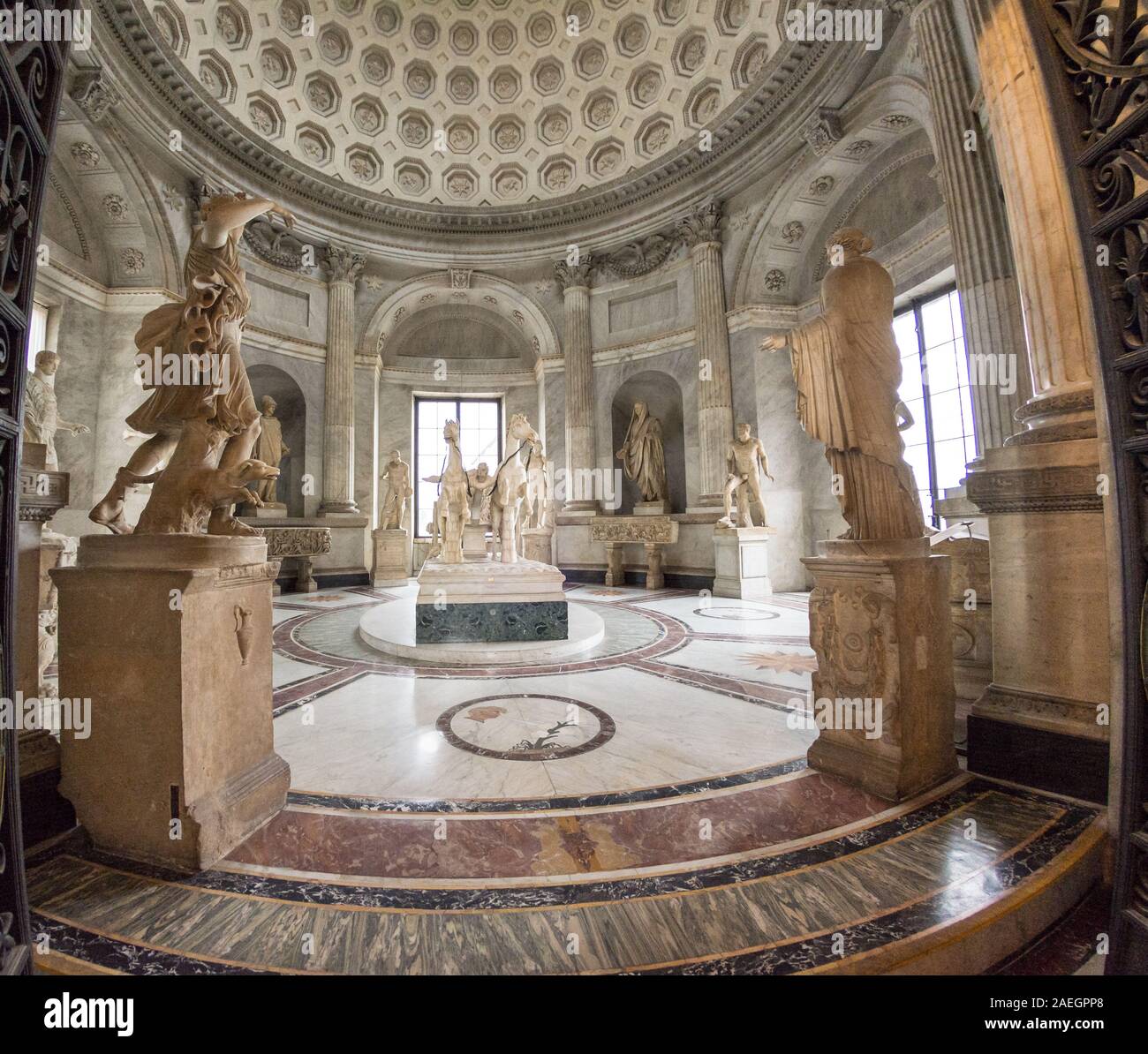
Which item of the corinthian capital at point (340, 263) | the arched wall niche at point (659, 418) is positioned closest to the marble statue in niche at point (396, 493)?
the corinthian capital at point (340, 263)

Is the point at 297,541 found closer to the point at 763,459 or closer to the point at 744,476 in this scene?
the point at 744,476

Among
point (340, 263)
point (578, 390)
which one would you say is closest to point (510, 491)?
point (578, 390)

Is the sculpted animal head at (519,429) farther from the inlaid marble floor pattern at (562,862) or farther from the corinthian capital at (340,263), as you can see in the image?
the corinthian capital at (340,263)

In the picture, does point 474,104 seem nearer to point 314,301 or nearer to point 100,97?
point 314,301

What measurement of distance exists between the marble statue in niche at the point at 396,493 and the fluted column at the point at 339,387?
35.5 inches

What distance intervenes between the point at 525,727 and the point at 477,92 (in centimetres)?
1574

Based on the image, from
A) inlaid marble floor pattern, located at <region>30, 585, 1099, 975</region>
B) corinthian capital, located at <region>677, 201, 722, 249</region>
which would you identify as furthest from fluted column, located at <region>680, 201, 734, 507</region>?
inlaid marble floor pattern, located at <region>30, 585, 1099, 975</region>

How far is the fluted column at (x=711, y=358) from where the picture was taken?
1071cm

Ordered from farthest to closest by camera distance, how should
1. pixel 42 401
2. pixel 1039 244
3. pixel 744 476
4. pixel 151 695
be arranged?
pixel 744 476
pixel 42 401
pixel 1039 244
pixel 151 695

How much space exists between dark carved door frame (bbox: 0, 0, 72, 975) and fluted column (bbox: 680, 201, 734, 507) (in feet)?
33.6

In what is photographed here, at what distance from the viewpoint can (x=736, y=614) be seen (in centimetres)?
740

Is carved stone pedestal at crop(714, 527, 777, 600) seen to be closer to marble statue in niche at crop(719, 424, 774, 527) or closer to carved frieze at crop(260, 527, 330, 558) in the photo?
marble statue in niche at crop(719, 424, 774, 527)

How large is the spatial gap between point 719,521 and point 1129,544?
8230 millimetres

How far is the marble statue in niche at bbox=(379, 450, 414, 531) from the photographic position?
11.5m
